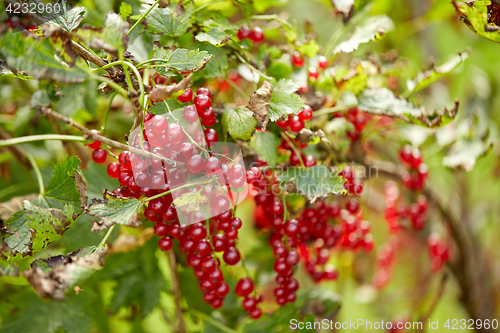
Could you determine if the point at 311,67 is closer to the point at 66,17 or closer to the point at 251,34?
the point at 251,34

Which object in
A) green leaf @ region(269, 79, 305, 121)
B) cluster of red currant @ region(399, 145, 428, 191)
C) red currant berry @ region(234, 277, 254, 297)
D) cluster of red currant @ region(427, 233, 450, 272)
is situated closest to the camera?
green leaf @ region(269, 79, 305, 121)

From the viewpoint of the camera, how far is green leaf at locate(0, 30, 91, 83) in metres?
0.34

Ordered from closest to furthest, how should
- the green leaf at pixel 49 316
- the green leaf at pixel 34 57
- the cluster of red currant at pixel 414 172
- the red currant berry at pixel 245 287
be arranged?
the green leaf at pixel 34 57
the red currant berry at pixel 245 287
the green leaf at pixel 49 316
the cluster of red currant at pixel 414 172

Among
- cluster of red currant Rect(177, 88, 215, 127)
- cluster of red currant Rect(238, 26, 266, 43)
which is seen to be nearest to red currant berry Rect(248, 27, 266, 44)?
cluster of red currant Rect(238, 26, 266, 43)

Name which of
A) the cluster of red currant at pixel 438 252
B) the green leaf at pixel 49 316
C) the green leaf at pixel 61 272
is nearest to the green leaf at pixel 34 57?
the green leaf at pixel 61 272

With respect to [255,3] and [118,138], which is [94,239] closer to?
[118,138]

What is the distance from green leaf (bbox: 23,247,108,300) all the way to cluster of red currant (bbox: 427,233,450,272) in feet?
3.19

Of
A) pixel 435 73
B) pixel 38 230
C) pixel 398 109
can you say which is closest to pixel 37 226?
pixel 38 230

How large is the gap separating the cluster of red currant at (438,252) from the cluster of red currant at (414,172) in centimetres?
32

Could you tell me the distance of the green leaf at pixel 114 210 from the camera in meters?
0.39

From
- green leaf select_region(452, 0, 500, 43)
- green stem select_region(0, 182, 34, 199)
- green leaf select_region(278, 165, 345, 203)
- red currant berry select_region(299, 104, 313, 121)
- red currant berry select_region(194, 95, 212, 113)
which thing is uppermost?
green leaf select_region(452, 0, 500, 43)

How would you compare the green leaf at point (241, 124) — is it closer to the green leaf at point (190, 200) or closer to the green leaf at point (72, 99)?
the green leaf at point (190, 200)

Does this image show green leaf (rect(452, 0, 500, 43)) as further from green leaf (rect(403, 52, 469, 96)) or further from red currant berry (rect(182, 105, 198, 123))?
red currant berry (rect(182, 105, 198, 123))

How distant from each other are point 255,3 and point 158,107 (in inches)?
11.8
